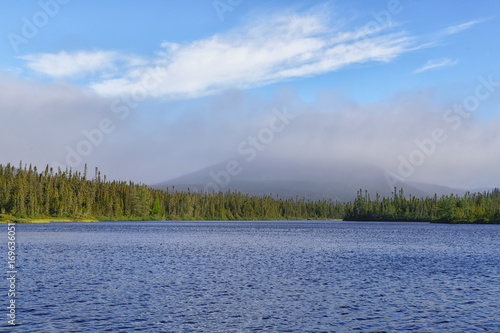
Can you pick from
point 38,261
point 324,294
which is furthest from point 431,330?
point 38,261

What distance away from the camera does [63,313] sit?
33.2 metres

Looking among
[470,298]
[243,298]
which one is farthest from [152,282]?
[470,298]

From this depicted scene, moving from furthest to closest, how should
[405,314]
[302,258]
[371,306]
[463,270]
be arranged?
1. [302,258]
2. [463,270]
3. [371,306]
4. [405,314]

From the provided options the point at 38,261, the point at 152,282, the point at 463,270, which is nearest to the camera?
the point at 152,282

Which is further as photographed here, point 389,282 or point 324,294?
point 389,282

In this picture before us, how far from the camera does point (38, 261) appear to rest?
66688 millimetres

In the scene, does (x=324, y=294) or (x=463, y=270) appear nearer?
(x=324, y=294)

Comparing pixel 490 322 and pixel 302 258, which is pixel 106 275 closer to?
pixel 302 258

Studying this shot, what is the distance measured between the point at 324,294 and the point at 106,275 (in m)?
26.6

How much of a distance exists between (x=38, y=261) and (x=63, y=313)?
38.0 metres

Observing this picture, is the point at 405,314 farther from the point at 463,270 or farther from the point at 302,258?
the point at 302,258

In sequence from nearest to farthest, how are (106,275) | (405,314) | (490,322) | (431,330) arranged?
(431,330) < (490,322) < (405,314) < (106,275)

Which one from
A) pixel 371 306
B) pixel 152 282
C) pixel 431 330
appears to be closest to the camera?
pixel 431 330

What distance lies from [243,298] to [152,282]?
13074 millimetres
